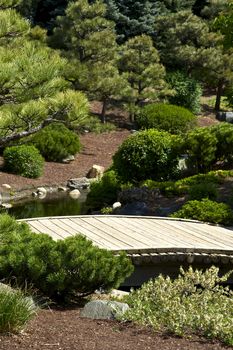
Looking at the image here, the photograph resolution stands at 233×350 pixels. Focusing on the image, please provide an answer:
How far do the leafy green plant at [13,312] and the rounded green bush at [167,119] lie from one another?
1916cm

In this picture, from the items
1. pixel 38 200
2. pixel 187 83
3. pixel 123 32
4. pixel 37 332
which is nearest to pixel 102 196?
pixel 38 200

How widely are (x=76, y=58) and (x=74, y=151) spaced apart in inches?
185

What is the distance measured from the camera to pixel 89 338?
18.9ft

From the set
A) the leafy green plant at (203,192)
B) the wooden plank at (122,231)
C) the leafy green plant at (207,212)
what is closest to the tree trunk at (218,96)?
Answer: the leafy green plant at (203,192)

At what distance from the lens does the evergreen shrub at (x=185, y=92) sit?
31.2 meters

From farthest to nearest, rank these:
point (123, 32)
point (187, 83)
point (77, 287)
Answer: point (123, 32), point (187, 83), point (77, 287)

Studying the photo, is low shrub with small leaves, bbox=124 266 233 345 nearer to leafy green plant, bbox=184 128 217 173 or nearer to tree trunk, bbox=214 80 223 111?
leafy green plant, bbox=184 128 217 173

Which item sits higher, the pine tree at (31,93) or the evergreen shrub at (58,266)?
the pine tree at (31,93)

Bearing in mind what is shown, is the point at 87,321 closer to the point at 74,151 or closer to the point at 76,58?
the point at 74,151

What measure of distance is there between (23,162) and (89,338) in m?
16.1

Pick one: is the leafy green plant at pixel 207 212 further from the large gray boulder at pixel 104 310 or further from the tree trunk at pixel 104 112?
the tree trunk at pixel 104 112

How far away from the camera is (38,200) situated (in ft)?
63.5

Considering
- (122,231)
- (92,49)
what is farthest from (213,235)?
(92,49)

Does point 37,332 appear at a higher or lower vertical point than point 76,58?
higher
